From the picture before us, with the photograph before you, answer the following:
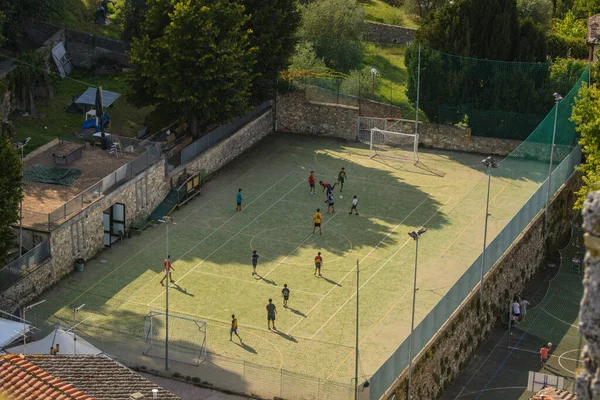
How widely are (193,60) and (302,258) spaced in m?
12.8

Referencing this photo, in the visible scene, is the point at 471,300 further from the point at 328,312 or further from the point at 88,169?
the point at 88,169

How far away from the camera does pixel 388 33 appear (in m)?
85.1

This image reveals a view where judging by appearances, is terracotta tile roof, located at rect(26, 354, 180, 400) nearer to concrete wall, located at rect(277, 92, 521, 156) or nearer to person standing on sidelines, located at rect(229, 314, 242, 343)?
person standing on sidelines, located at rect(229, 314, 242, 343)

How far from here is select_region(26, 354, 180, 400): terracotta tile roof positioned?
108ft

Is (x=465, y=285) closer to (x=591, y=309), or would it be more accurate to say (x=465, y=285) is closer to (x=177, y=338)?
(x=177, y=338)

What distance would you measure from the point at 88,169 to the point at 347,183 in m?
14.4

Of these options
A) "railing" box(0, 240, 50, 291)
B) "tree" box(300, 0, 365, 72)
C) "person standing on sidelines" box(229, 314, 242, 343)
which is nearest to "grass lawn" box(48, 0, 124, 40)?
"tree" box(300, 0, 365, 72)

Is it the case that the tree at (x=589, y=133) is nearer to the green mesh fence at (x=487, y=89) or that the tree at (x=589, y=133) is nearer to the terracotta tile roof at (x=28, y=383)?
the green mesh fence at (x=487, y=89)

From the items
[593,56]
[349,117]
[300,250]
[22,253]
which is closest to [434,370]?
[300,250]

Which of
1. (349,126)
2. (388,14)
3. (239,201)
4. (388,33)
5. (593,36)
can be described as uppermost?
(593,36)

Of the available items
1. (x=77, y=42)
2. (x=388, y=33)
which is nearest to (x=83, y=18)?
(x=77, y=42)

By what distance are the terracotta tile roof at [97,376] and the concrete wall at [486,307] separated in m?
10.3

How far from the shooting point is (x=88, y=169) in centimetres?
5644

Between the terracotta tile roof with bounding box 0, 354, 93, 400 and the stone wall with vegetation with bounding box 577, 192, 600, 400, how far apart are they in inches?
707
